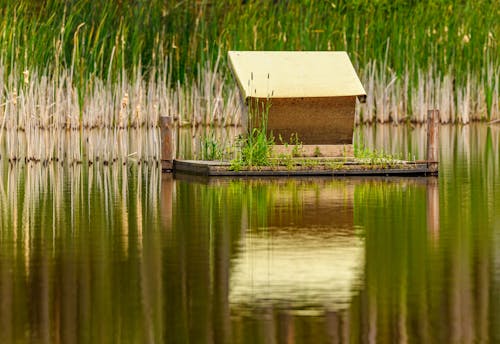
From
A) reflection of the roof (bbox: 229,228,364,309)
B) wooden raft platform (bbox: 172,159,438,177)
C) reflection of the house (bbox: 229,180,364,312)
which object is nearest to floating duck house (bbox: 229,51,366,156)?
wooden raft platform (bbox: 172,159,438,177)

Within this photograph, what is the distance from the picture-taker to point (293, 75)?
67.5 feet

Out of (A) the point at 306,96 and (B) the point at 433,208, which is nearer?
(B) the point at 433,208

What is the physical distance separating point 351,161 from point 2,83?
5.94 m

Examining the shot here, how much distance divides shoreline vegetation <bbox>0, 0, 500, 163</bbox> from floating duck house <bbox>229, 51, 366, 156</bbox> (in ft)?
10.2

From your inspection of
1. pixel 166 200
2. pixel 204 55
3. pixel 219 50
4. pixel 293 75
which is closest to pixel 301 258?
pixel 166 200

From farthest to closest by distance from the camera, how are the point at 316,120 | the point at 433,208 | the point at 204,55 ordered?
the point at 204,55
the point at 316,120
the point at 433,208

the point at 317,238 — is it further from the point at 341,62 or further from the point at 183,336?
the point at 341,62

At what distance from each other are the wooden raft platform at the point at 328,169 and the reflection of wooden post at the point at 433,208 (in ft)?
1.67

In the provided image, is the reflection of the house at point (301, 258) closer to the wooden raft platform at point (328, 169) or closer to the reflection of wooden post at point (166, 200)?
the reflection of wooden post at point (166, 200)

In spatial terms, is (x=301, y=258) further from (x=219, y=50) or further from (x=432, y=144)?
(x=219, y=50)

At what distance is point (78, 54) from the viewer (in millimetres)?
24828

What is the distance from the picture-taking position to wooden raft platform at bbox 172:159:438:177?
63.9 ft

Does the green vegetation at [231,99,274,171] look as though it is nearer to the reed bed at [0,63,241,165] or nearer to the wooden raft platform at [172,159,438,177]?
the wooden raft platform at [172,159,438,177]

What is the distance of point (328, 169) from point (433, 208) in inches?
166
